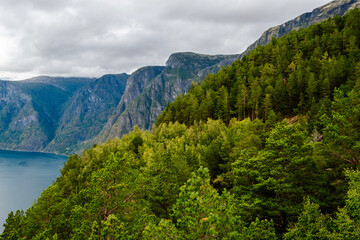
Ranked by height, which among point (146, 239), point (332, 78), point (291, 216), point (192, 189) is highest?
point (332, 78)

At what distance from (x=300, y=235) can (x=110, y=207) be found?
55.5 ft

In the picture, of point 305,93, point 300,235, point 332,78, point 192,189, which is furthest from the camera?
point 305,93

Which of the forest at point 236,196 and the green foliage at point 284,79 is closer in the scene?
the forest at point 236,196

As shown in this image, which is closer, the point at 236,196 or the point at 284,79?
the point at 236,196

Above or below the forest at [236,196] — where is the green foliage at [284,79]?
above

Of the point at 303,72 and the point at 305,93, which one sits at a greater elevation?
the point at 303,72

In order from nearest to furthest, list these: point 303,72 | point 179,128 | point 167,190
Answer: point 167,190, point 303,72, point 179,128

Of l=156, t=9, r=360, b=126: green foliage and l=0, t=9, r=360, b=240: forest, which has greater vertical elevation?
l=156, t=9, r=360, b=126: green foliage

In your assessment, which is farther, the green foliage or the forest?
the green foliage

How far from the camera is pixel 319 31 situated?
114 m

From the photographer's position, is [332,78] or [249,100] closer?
[332,78]

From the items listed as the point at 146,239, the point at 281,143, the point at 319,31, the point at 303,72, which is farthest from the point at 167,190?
the point at 319,31

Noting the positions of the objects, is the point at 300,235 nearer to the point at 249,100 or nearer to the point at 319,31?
the point at 249,100

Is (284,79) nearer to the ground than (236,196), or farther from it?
farther from it
